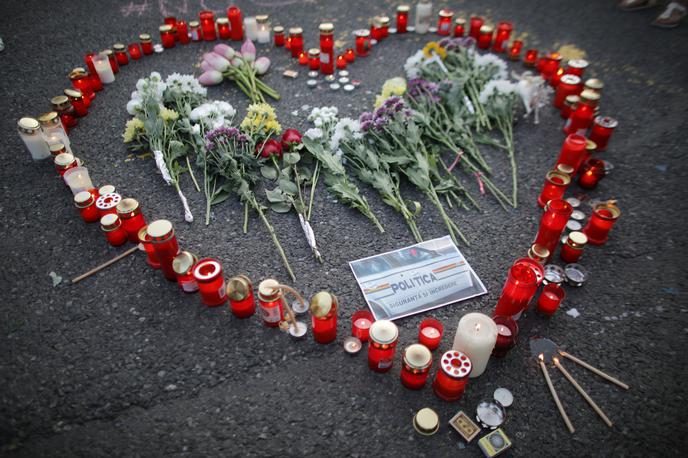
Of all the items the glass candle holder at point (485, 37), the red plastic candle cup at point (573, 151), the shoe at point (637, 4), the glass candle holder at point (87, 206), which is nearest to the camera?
the glass candle holder at point (87, 206)

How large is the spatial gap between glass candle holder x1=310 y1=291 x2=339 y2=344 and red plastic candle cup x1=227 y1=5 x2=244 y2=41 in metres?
3.24

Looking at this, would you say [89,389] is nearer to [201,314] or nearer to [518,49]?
[201,314]

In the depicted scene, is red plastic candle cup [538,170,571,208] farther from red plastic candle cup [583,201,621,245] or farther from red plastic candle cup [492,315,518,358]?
red plastic candle cup [492,315,518,358]

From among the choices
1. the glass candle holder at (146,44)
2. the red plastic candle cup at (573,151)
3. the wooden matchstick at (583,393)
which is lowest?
the wooden matchstick at (583,393)

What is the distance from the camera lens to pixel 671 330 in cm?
199

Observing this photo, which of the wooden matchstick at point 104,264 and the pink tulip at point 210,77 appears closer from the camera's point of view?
the wooden matchstick at point 104,264

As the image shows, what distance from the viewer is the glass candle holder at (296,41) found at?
3.79m

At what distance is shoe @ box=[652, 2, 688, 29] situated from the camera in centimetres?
409

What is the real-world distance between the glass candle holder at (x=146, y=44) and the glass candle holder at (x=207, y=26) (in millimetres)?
482

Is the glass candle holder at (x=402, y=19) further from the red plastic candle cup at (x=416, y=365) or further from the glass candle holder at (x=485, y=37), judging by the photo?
the red plastic candle cup at (x=416, y=365)

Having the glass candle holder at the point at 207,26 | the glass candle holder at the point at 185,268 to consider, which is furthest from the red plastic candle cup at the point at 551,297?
the glass candle holder at the point at 207,26

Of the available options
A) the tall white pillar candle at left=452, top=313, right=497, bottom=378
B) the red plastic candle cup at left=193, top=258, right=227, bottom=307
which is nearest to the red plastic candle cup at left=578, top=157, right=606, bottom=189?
the tall white pillar candle at left=452, top=313, right=497, bottom=378

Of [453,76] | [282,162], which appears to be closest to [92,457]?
[282,162]

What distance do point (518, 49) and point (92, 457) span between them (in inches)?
163
